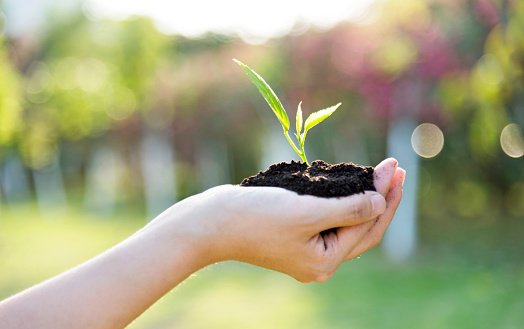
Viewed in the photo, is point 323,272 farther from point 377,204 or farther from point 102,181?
point 102,181

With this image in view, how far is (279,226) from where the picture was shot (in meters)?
1.83

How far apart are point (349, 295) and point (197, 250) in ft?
20.3

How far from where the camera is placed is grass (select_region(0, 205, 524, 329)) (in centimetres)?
641

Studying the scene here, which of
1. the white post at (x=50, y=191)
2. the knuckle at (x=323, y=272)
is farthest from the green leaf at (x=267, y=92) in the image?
the white post at (x=50, y=191)

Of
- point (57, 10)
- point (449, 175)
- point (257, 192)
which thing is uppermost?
point (57, 10)

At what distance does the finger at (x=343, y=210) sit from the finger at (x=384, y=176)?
20 cm

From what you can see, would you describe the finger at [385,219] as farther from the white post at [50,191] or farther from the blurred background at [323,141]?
the white post at [50,191]

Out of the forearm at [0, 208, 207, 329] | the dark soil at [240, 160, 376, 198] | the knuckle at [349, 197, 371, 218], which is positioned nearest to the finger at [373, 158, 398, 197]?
the dark soil at [240, 160, 376, 198]

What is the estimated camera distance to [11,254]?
1164 centimetres

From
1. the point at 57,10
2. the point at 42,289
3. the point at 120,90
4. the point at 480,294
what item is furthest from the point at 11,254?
the point at 57,10

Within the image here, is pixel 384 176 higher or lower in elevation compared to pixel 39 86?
lower

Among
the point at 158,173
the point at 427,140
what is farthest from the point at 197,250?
the point at 158,173

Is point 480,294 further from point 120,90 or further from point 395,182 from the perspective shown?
point 120,90

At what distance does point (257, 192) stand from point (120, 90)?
15715 millimetres
